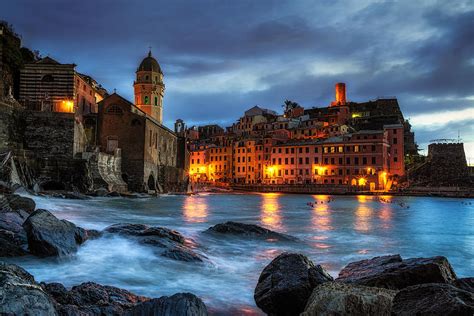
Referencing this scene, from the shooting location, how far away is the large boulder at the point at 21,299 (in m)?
4.23

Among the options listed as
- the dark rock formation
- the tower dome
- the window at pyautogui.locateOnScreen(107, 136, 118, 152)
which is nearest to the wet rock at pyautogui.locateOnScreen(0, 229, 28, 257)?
the dark rock formation

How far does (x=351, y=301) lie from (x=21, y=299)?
3.60 metres

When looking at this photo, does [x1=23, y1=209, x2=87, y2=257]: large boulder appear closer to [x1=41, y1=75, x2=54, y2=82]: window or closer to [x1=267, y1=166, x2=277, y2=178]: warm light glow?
[x1=41, y1=75, x2=54, y2=82]: window

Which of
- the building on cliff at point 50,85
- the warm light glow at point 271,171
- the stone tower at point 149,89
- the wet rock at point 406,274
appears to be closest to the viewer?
the wet rock at point 406,274

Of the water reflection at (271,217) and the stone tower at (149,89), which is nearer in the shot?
the water reflection at (271,217)

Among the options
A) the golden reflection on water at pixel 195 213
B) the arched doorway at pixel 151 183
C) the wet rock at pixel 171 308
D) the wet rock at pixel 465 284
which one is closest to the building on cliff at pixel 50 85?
the arched doorway at pixel 151 183

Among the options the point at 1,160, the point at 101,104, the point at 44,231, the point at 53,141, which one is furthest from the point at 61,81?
the point at 44,231

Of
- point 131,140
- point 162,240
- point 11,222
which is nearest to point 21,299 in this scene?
point 11,222

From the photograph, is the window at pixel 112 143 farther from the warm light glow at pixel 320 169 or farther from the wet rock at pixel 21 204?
the warm light glow at pixel 320 169

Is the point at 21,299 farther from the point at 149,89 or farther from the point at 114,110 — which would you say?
the point at 149,89

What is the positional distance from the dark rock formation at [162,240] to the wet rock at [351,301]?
242 inches

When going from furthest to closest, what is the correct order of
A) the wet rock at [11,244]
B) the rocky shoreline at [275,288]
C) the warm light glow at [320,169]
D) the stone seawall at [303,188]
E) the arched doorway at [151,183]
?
the warm light glow at [320,169], the stone seawall at [303,188], the arched doorway at [151,183], the wet rock at [11,244], the rocky shoreline at [275,288]

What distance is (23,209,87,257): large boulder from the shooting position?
33.0ft

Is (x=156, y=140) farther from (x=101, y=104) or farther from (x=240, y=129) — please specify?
(x=240, y=129)
